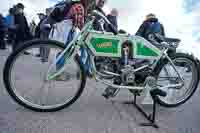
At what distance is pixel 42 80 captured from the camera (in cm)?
362

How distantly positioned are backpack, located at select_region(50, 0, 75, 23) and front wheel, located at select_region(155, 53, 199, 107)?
1489 millimetres

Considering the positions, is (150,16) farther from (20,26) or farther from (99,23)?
(20,26)

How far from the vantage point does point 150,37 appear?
376 centimetres

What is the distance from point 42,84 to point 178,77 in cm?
171

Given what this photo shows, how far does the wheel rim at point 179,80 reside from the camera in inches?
152

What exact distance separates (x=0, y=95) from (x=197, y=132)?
2.51 meters

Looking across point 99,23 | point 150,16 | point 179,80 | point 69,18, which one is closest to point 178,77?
point 179,80

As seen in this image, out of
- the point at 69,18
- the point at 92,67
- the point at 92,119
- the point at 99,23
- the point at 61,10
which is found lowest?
the point at 92,119

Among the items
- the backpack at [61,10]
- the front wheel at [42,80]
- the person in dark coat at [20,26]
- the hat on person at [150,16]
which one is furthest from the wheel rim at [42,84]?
the person in dark coat at [20,26]

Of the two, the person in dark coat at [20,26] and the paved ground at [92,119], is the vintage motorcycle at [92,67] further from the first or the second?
the person in dark coat at [20,26]

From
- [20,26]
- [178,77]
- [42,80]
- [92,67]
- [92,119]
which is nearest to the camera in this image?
[92,119]

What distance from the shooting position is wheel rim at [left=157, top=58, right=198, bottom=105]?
387 centimetres

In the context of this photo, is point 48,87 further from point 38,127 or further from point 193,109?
point 193,109

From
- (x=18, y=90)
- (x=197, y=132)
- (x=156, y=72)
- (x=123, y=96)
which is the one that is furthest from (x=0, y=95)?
(x=197, y=132)
